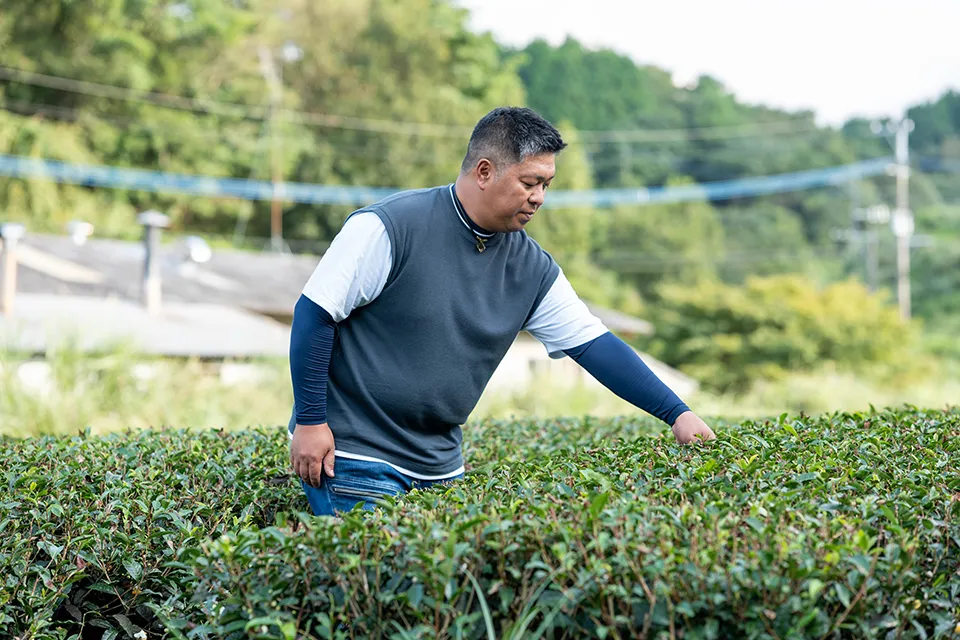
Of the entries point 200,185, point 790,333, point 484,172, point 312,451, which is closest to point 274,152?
point 200,185

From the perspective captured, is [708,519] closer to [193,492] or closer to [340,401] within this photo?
[340,401]

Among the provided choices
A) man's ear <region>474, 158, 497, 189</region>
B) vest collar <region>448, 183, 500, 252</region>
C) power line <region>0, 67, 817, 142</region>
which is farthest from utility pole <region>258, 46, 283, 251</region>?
man's ear <region>474, 158, 497, 189</region>

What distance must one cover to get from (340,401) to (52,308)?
14.8 metres

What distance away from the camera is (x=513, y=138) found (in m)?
3.63

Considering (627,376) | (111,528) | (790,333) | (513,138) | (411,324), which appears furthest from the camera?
(790,333)

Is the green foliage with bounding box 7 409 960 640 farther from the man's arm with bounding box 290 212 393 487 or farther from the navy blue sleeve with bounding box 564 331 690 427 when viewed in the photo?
the man's arm with bounding box 290 212 393 487

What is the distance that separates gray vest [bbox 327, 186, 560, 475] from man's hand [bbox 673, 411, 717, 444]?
2.57 feet

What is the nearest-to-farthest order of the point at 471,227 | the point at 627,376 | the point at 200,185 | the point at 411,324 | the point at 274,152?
the point at 411,324 < the point at 471,227 < the point at 627,376 < the point at 200,185 < the point at 274,152

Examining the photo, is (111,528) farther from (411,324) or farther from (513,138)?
(513,138)

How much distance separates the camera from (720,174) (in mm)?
63781

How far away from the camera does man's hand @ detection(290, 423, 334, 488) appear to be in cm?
357

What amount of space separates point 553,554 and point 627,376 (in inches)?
66.1

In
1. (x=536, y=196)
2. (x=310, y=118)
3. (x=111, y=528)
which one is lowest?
(x=111, y=528)

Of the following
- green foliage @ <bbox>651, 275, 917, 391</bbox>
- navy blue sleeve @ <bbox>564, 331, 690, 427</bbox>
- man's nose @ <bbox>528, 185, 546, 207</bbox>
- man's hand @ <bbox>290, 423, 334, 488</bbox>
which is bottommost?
green foliage @ <bbox>651, 275, 917, 391</bbox>
